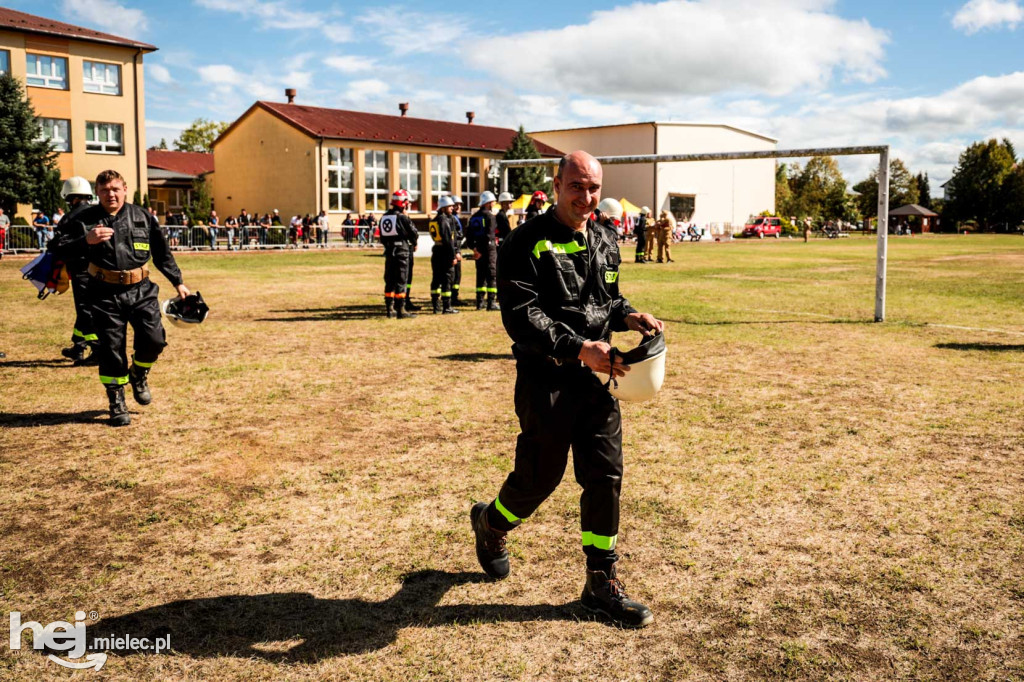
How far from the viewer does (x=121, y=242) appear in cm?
699

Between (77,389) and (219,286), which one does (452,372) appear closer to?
(77,389)

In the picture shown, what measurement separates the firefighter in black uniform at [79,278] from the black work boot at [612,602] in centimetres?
537

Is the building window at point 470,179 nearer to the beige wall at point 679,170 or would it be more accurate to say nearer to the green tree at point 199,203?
the beige wall at point 679,170

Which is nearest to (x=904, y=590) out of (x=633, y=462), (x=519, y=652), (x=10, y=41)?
(x=519, y=652)

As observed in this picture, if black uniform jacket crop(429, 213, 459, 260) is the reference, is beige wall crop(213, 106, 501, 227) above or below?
above

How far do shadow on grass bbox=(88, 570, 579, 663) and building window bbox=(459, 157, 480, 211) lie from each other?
2210 inches

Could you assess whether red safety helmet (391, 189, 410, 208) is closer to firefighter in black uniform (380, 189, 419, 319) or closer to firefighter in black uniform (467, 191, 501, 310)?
firefighter in black uniform (380, 189, 419, 319)

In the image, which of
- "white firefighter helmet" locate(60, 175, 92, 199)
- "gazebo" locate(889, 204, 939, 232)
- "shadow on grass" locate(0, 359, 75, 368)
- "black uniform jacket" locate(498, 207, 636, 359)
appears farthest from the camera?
"gazebo" locate(889, 204, 939, 232)

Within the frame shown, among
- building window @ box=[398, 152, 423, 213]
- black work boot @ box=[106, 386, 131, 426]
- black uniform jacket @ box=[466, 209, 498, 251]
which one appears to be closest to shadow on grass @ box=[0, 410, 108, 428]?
black work boot @ box=[106, 386, 131, 426]

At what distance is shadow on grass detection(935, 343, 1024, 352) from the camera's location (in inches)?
429

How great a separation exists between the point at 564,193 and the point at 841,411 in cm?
494

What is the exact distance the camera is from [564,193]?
3.68 metres

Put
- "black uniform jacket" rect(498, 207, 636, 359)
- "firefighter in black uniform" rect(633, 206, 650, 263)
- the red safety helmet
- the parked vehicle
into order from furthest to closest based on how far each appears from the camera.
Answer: the parked vehicle, "firefighter in black uniform" rect(633, 206, 650, 263), the red safety helmet, "black uniform jacket" rect(498, 207, 636, 359)

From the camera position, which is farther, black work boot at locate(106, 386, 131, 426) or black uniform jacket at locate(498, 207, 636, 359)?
black work boot at locate(106, 386, 131, 426)
